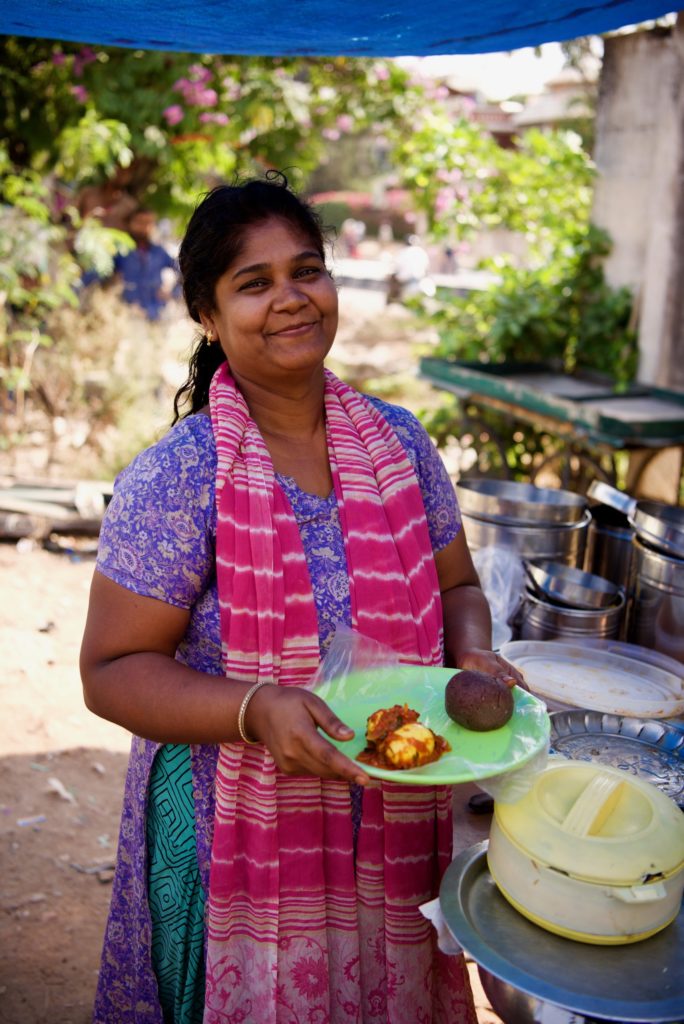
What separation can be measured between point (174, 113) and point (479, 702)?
811cm

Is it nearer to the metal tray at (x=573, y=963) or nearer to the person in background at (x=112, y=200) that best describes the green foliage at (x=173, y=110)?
the person in background at (x=112, y=200)

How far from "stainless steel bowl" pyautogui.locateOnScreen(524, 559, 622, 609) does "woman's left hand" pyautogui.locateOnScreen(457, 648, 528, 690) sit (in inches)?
31.8

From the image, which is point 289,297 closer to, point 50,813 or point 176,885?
point 176,885

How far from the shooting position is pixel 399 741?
1.44 meters

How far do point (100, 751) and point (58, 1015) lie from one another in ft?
5.06

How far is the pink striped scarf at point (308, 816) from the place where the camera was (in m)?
1.72

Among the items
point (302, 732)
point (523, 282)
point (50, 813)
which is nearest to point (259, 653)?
point (302, 732)

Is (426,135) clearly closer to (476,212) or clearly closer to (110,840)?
(476,212)

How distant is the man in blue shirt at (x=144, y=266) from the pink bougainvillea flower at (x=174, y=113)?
1404 mm

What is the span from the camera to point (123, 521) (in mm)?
1674

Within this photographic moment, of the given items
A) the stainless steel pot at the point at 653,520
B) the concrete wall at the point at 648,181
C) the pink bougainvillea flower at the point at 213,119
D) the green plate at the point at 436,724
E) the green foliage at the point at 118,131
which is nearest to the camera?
the green plate at the point at 436,724

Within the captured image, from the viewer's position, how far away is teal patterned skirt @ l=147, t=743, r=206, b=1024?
1855mm

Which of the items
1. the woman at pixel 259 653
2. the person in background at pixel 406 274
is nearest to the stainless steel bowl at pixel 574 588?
the woman at pixel 259 653

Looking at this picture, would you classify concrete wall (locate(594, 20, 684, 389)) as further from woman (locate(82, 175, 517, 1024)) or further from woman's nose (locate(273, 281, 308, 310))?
woman's nose (locate(273, 281, 308, 310))
